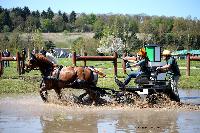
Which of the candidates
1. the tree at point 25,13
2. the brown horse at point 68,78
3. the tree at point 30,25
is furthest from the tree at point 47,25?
the brown horse at point 68,78

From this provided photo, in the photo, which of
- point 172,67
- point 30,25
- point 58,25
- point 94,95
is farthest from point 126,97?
point 58,25

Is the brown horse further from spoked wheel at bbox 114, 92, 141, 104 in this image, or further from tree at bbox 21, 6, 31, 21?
tree at bbox 21, 6, 31, 21

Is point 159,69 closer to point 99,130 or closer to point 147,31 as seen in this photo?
point 99,130

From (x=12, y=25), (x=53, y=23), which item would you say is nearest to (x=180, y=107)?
(x=12, y=25)

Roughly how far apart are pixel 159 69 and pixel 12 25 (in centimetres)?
15267

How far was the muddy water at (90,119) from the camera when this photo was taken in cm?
1005

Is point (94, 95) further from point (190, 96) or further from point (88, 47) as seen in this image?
point (88, 47)

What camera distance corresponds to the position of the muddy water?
10.0 meters

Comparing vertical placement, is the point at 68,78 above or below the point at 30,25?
A: below

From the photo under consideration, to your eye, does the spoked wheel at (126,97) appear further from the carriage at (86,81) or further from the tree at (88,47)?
the tree at (88,47)

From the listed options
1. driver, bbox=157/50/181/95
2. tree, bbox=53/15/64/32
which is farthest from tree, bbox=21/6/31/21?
driver, bbox=157/50/181/95

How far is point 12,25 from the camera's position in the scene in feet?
532

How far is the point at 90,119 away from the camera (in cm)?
1153

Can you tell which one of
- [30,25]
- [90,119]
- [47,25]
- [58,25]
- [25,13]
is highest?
[25,13]
